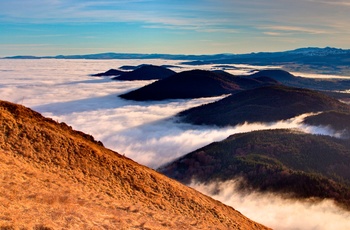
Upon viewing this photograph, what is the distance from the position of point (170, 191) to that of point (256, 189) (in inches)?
1507

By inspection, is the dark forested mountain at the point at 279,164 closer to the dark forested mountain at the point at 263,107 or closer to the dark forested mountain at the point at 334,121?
the dark forested mountain at the point at 334,121

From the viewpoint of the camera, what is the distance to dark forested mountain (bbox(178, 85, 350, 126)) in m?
132

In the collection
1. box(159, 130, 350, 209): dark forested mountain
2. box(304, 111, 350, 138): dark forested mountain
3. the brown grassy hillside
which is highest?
the brown grassy hillside

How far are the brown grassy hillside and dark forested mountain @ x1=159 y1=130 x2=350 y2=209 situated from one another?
1296 inches

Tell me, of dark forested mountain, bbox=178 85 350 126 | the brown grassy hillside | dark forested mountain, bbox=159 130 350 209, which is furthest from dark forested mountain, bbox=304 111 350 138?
the brown grassy hillside

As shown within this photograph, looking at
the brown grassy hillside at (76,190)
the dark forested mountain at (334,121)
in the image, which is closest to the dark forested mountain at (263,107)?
the dark forested mountain at (334,121)

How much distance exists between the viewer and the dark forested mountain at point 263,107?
432ft

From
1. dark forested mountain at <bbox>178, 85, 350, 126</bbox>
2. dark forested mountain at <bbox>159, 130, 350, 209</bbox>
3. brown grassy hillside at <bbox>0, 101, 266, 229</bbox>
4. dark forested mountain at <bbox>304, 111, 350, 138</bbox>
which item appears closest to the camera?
brown grassy hillside at <bbox>0, 101, 266, 229</bbox>

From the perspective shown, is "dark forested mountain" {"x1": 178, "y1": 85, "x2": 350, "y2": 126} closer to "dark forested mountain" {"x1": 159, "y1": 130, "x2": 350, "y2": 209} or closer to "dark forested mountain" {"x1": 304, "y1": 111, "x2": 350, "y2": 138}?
"dark forested mountain" {"x1": 304, "y1": 111, "x2": 350, "y2": 138}

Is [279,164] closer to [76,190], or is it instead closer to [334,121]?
[334,121]

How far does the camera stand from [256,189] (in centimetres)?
6719

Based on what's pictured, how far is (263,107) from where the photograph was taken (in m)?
137

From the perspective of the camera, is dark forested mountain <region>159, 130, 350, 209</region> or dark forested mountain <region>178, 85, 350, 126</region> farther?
dark forested mountain <region>178, 85, 350, 126</region>

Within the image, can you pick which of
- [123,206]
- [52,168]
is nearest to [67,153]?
[52,168]
